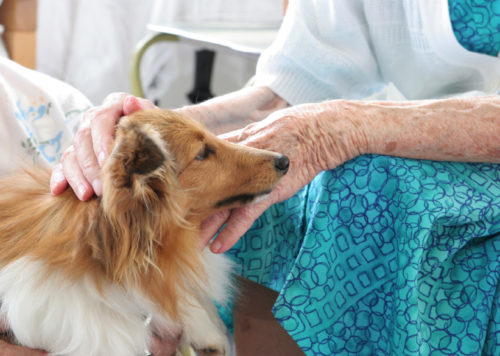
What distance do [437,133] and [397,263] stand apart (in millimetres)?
226

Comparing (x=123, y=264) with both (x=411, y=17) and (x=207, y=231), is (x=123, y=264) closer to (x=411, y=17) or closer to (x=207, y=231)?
(x=207, y=231)

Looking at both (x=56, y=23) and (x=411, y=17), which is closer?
(x=411, y=17)

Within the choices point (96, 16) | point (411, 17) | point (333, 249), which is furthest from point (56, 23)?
point (333, 249)

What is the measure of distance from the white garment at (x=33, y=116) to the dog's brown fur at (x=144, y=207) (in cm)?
23

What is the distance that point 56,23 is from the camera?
273 centimetres

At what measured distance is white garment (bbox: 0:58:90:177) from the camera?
119cm

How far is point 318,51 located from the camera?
122 centimetres

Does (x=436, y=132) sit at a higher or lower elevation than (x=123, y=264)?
higher

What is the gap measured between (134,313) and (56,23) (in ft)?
7.21

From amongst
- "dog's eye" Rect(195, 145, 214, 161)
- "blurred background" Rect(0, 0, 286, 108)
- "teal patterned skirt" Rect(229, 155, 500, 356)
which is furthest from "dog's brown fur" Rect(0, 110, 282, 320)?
"blurred background" Rect(0, 0, 286, 108)

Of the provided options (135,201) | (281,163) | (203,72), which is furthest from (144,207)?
(203,72)

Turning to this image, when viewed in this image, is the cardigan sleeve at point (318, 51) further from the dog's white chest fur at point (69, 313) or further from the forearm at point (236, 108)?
the dog's white chest fur at point (69, 313)

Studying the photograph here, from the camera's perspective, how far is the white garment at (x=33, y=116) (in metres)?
1.19

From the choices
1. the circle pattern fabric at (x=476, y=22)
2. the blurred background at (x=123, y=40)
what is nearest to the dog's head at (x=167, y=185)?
the circle pattern fabric at (x=476, y=22)
